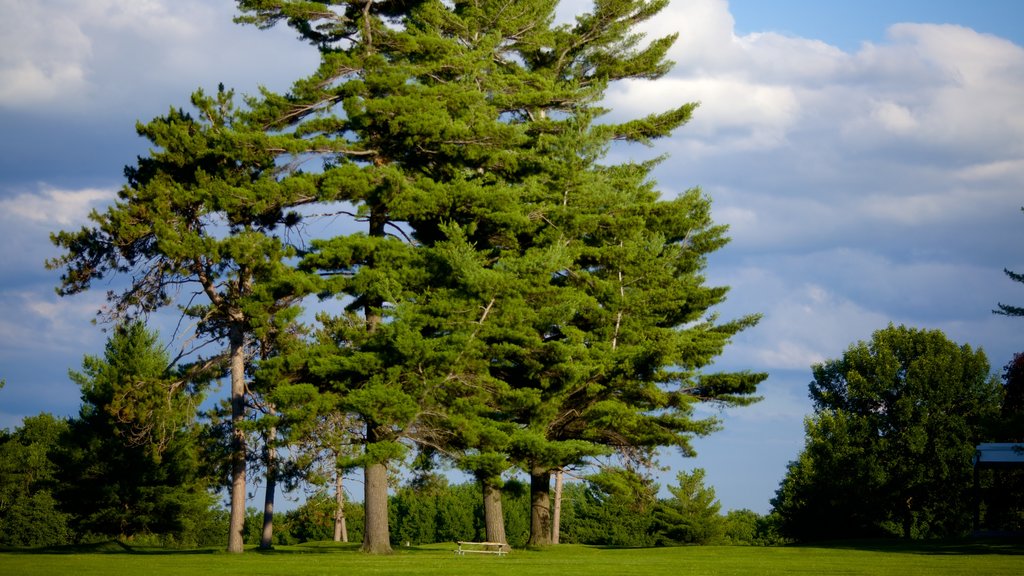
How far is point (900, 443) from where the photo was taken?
162 ft

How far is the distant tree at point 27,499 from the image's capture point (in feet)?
216

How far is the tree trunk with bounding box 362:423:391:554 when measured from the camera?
1181 inches

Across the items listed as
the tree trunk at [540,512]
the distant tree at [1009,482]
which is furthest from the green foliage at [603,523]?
the tree trunk at [540,512]

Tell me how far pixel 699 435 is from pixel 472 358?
1125 cm

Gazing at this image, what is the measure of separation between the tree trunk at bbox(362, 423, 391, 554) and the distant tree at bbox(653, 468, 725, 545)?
98.2ft

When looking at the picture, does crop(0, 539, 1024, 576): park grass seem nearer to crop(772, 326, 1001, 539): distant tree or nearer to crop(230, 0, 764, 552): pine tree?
crop(230, 0, 764, 552): pine tree

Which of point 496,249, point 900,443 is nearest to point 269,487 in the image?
point 496,249

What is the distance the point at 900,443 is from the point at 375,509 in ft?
99.8

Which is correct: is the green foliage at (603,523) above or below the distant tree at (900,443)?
below

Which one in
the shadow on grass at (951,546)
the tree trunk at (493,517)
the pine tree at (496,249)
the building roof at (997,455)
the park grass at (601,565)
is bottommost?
the shadow on grass at (951,546)

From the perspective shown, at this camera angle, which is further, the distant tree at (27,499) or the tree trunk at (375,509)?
the distant tree at (27,499)

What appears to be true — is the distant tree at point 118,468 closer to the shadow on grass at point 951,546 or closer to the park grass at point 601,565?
the park grass at point 601,565

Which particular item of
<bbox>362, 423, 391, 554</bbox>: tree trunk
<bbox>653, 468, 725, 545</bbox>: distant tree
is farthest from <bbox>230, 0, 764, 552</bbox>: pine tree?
<bbox>653, 468, 725, 545</bbox>: distant tree

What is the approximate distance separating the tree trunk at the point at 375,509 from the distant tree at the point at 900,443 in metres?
27.0
